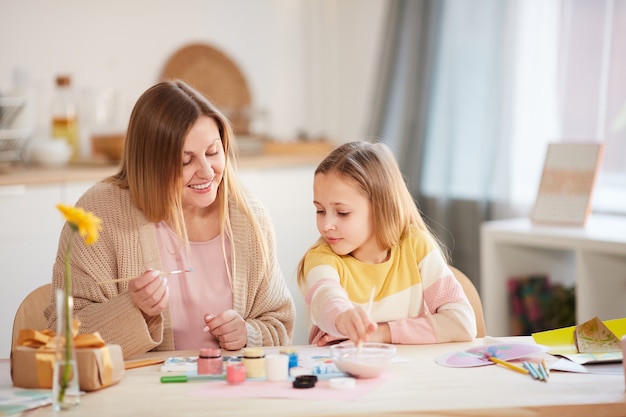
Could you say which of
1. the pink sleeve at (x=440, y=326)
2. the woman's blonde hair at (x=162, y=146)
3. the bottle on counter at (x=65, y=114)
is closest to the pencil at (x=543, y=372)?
the pink sleeve at (x=440, y=326)

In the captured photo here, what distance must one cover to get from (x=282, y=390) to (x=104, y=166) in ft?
6.50

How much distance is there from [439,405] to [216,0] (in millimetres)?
2916

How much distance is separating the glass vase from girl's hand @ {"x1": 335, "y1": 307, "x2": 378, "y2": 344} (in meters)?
0.48

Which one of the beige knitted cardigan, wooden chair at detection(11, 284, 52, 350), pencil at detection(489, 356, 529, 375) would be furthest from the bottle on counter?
pencil at detection(489, 356, 529, 375)

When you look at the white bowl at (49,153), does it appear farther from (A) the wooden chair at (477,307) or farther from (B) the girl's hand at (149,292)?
(A) the wooden chair at (477,307)

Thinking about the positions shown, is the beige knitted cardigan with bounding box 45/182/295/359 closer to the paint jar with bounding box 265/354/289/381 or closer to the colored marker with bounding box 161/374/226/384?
the colored marker with bounding box 161/374/226/384

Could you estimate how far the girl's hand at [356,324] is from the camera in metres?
1.54

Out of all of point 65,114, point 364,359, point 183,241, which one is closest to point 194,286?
point 183,241

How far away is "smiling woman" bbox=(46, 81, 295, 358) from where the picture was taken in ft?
6.00

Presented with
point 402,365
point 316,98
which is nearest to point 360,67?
point 316,98

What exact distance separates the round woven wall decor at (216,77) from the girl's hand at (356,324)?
89.2 inches

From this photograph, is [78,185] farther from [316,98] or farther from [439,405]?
[439,405]

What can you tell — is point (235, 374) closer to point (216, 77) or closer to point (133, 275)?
point (133, 275)

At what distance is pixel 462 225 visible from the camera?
3781 mm
